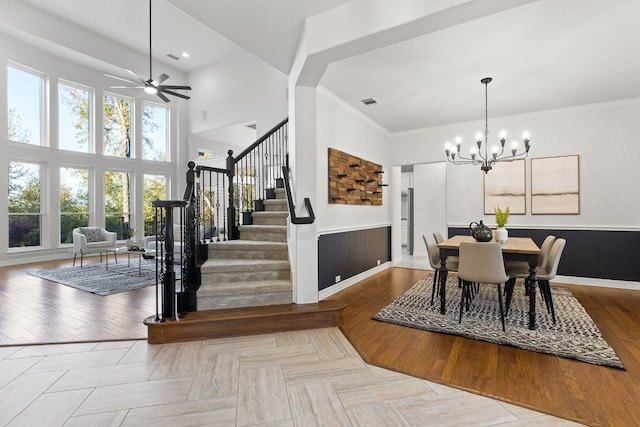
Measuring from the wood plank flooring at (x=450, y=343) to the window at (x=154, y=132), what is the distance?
18.0 feet

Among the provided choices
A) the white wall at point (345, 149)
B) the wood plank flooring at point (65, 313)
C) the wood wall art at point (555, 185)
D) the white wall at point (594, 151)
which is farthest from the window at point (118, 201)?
the wood wall art at point (555, 185)

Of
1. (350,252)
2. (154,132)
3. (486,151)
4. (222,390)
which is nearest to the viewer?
(222,390)

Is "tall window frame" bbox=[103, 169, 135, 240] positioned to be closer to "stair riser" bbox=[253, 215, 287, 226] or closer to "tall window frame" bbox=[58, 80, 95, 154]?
"tall window frame" bbox=[58, 80, 95, 154]

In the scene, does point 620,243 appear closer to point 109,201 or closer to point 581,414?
point 581,414

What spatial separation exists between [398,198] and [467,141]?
1822 mm

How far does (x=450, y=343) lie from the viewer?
9.46 ft

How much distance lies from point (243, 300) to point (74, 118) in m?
7.89

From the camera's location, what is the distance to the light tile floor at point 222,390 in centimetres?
183

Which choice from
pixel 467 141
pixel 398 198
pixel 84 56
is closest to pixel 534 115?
pixel 467 141

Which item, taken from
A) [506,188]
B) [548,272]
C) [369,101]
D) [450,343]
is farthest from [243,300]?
[506,188]

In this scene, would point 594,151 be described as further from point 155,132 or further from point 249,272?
point 155,132

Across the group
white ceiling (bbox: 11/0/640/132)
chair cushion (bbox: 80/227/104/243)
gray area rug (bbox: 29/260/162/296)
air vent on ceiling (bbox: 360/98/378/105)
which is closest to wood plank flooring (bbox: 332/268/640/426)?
white ceiling (bbox: 11/0/640/132)

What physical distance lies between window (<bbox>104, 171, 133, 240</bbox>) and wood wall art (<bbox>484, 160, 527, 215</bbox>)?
9.24 m

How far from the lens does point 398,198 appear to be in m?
7.03
